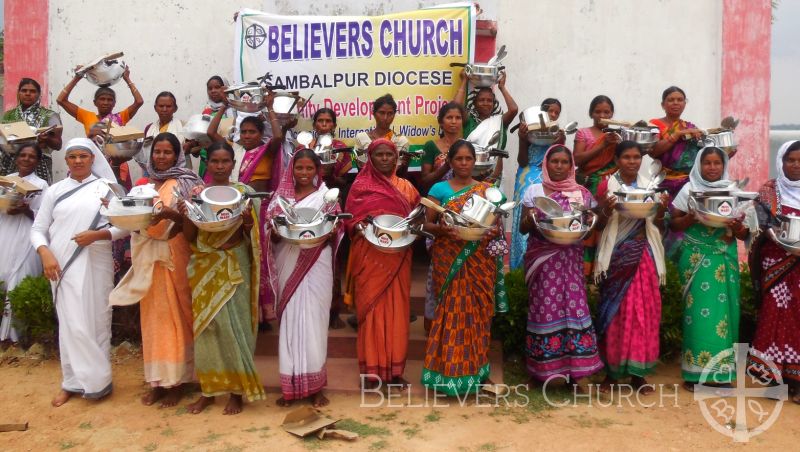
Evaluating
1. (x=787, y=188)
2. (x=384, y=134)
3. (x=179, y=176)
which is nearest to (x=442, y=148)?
(x=384, y=134)

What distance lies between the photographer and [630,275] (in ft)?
13.9

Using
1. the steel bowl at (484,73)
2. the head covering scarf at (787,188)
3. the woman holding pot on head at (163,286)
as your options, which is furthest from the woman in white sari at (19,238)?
the head covering scarf at (787,188)

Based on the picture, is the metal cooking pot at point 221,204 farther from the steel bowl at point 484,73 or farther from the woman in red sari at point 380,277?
the steel bowl at point 484,73

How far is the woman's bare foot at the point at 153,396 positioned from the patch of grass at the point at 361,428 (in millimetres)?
1283

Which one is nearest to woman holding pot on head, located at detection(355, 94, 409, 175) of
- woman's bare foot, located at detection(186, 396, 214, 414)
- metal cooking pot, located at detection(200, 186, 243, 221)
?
metal cooking pot, located at detection(200, 186, 243, 221)

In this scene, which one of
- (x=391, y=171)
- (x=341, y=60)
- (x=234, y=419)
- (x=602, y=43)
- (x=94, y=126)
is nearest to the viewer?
(x=234, y=419)

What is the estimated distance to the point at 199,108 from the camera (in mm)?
6895

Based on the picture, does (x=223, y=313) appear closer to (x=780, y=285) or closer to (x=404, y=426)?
(x=404, y=426)

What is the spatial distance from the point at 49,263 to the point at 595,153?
13.4 ft

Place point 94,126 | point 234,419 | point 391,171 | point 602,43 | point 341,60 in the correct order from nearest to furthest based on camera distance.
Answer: point 234,419
point 391,171
point 94,126
point 341,60
point 602,43

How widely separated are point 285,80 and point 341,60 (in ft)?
1.88

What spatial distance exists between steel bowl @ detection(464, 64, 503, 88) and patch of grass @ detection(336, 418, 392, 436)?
322 centimetres

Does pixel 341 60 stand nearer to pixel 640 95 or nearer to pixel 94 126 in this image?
pixel 94 126

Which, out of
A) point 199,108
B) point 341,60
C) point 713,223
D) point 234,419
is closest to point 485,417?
point 234,419
